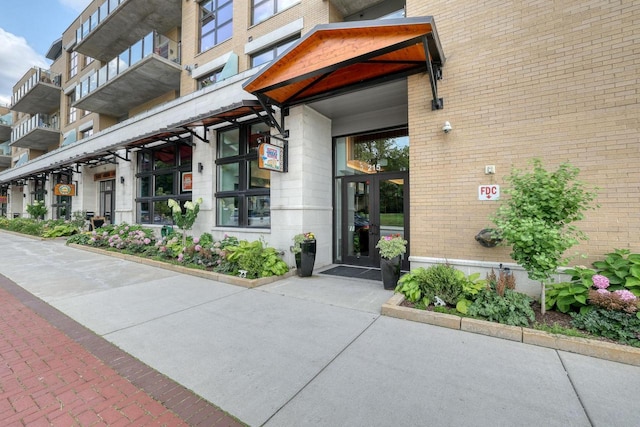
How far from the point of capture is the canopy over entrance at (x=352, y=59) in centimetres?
462

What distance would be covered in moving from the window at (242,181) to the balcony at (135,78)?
20.7 ft

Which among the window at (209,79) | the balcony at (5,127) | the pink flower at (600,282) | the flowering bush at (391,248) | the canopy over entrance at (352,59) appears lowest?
the pink flower at (600,282)

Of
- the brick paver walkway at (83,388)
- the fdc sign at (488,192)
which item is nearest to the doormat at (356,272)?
the fdc sign at (488,192)

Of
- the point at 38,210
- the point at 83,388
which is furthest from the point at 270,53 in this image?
the point at 38,210

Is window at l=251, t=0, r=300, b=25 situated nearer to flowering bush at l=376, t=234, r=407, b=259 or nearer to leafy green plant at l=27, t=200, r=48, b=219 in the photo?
flowering bush at l=376, t=234, r=407, b=259

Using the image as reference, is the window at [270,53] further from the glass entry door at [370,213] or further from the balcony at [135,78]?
the glass entry door at [370,213]

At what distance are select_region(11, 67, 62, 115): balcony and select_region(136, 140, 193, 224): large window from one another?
18.2 m

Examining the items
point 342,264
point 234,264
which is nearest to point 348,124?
point 342,264

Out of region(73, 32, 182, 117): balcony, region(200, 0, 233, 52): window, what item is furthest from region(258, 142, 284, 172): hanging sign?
region(73, 32, 182, 117): balcony

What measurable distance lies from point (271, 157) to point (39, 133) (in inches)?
1091

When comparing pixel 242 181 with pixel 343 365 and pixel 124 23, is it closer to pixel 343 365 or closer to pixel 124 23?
pixel 343 365

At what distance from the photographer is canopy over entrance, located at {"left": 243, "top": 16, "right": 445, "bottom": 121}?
462cm

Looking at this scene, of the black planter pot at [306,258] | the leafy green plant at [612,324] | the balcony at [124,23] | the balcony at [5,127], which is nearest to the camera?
the leafy green plant at [612,324]

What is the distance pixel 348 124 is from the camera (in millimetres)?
8531
